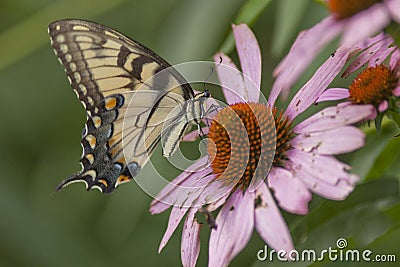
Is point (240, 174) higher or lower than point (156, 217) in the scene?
higher

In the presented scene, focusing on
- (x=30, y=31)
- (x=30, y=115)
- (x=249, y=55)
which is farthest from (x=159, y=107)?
(x=30, y=115)

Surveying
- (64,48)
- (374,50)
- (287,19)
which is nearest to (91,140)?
(64,48)

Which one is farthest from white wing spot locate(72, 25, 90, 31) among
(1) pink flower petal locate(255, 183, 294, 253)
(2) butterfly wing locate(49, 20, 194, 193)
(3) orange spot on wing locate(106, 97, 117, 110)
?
(1) pink flower petal locate(255, 183, 294, 253)

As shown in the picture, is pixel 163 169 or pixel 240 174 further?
pixel 163 169

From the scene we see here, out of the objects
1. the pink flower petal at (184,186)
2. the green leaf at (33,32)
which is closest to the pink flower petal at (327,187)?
the pink flower petal at (184,186)

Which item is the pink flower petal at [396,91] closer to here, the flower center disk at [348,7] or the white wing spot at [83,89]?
the flower center disk at [348,7]

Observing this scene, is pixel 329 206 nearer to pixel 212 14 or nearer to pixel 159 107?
pixel 159 107
